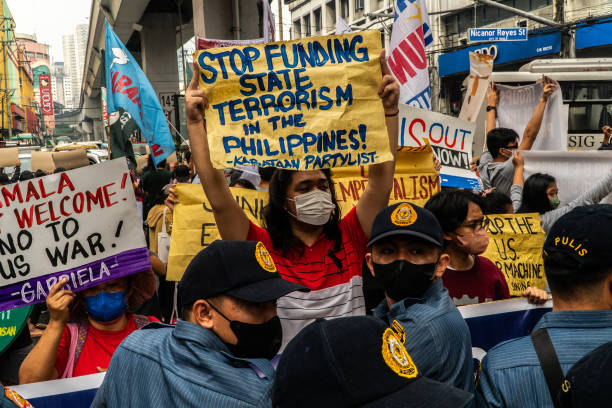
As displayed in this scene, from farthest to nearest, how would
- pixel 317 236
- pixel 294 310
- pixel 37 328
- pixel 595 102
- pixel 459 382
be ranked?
1. pixel 595 102
2. pixel 37 328
3. pixel 317 236
4. pixel 294 310
5. pixel 459 382

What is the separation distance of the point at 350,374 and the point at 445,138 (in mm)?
4444

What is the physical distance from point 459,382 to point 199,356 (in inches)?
34.1

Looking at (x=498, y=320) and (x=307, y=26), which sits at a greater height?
(x=307, y=26)

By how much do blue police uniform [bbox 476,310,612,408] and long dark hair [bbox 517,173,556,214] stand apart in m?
3.02

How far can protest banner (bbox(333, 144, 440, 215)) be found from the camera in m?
4.51

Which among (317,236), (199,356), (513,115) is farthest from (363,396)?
(513,115)

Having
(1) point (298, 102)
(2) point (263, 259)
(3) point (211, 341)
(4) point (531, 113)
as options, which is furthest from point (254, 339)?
(4) point (531, 113)

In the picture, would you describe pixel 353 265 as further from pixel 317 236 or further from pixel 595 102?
pixel 595 102

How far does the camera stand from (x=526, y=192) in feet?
16.2

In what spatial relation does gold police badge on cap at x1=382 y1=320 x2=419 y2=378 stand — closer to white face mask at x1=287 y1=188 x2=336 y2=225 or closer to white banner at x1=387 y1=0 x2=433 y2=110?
white face mask at x1=287 y1=188 x2=336 y2=225

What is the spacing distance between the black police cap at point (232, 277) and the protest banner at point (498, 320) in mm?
1546

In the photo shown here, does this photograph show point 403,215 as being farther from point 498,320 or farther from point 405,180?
point 405,180

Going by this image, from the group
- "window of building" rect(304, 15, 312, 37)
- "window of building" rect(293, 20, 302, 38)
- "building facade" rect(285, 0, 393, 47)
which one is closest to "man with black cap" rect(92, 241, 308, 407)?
"building facade" rect(285, 0, 393, 47)

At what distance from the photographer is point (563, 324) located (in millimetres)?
1993
